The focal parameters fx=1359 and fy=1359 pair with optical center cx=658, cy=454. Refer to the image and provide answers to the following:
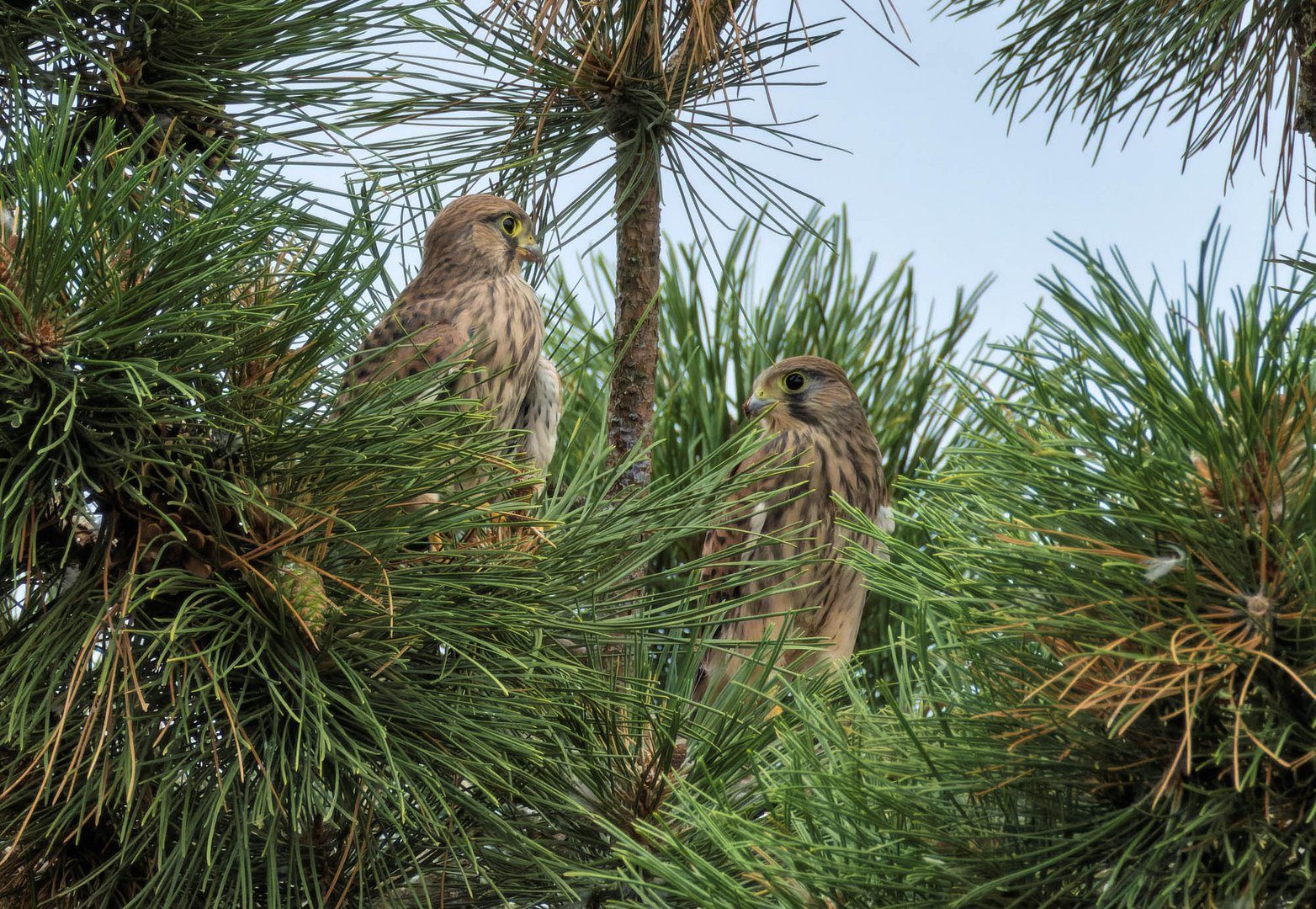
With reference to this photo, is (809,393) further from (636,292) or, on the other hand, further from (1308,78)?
(1308,78)

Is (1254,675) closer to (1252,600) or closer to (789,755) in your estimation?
(1252,600)

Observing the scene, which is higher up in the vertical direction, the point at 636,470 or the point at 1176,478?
the point at 636,470

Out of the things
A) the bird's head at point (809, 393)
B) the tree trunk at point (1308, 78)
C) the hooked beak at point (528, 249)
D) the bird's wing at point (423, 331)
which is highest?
the tree trunk at point (1308, 78)

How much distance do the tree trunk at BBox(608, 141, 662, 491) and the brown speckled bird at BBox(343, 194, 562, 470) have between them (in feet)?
0.56

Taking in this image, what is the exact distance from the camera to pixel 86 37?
2.18 meters

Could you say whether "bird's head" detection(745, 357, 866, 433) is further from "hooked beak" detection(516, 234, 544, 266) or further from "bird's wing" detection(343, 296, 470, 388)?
"bird's wing" detection(343, 296, 470, 388)

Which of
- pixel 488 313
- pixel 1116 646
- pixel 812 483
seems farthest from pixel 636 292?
pixel 1116 646

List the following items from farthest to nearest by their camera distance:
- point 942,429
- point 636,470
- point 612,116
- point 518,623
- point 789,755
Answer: point 942,429
point 612,116
point 636,470
point 518,623
point 789,755

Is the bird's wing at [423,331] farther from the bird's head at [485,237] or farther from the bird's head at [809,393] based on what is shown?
the bird's head at [809,393]

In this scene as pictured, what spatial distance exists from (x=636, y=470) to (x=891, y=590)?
1.05 metres

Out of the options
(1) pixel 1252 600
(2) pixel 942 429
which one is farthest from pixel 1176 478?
(2) pixel 942 429

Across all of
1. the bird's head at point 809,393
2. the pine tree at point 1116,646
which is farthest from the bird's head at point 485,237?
the pine tree at point 1116,646

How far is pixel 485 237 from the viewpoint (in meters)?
2.83

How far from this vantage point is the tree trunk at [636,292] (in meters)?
2.47
